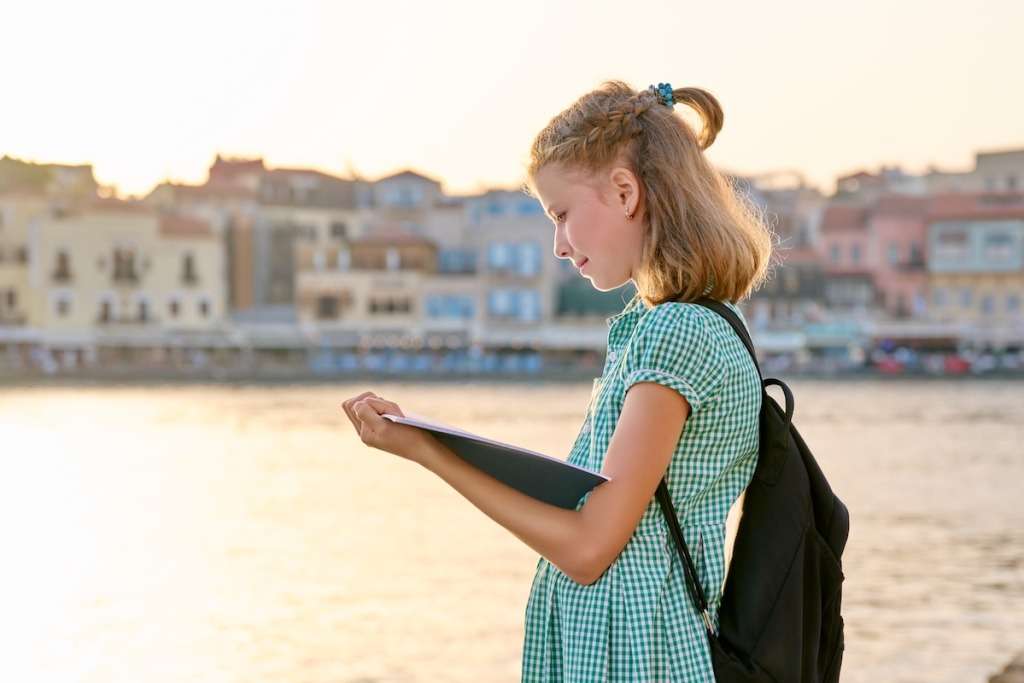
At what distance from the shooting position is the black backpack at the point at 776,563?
3.90ft

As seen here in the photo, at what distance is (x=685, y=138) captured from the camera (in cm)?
122

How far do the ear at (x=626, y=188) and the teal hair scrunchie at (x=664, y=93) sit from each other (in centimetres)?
8

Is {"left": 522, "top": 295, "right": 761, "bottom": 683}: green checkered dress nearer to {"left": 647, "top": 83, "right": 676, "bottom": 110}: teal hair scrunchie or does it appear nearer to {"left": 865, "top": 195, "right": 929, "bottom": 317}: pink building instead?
{"left": 647, "top": 83, "right": 676, "bottom": 110}: teal hair scrunchie

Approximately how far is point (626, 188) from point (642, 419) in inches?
7.3

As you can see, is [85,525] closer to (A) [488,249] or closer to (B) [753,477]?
(B) [753,477]

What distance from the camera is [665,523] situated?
1203 mm

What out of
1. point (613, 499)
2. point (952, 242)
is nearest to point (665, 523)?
point (613, 499)

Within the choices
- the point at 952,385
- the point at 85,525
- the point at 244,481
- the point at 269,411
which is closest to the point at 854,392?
the point at 952,385

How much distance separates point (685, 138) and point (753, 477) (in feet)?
0.88

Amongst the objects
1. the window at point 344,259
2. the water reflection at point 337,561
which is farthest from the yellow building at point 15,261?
the water reflection at point 337,561

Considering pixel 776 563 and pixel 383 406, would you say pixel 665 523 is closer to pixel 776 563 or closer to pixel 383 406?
pixel 776 563

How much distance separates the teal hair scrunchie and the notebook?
0.30 meters

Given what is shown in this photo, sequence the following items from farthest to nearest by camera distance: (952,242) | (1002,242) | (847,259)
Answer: (847,259)
(952,242)
(1002,242)

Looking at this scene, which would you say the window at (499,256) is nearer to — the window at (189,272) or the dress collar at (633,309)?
the window at (189,272)
